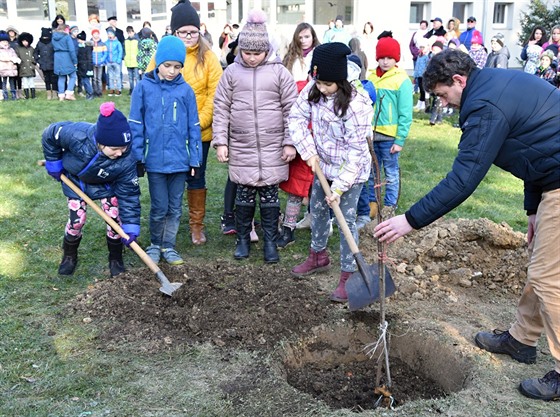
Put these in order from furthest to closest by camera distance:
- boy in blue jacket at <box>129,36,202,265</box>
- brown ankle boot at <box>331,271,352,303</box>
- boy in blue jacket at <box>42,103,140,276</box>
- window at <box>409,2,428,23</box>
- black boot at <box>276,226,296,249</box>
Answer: window at <box>409,2,428,23</box> < black boot at <box>276,226,296,249</box> < boy in blue jacket at <box>129,36,202,265</box> < brown ankle boot at <box>331,271,352,303</box> < boy in blue jacket at <box>42,103,140,276</box>

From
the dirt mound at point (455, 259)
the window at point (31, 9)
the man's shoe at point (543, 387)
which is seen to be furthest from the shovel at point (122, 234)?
the window at point (31, 9)

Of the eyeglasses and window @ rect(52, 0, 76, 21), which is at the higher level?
window @ rect(52, 0, 76, 21)

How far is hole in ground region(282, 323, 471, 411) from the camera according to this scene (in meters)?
4.02

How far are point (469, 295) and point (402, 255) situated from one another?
747 mm

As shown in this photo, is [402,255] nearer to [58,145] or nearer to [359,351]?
[359,351]

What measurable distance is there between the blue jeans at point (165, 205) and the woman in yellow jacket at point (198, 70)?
0.25 meters

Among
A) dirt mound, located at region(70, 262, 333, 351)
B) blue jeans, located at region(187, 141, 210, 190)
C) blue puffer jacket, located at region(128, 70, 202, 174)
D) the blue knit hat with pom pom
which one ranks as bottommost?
dirt mound, located at region(70, 262, 333, 351)

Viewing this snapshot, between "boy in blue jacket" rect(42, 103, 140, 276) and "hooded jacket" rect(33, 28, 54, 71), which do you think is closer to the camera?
"boy in blue jacket" rect(42, 103, 140, 276)

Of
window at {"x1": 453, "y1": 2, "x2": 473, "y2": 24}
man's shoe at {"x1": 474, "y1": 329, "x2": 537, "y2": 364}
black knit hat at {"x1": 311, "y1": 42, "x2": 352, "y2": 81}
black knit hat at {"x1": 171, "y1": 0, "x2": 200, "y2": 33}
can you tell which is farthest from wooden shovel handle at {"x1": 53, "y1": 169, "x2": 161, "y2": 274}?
window at {"x1": 453, "y1": 2, "x2": 473, "y2": 24}

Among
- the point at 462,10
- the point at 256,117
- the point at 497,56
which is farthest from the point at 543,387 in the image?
the point at 462,10

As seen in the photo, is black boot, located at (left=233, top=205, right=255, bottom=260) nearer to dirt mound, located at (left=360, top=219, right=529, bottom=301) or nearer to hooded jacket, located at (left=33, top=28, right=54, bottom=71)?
dirt mound, located at (left=360, top=219, right=529, bottom=301)

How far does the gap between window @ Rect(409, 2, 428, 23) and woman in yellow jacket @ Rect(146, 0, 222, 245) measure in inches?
942

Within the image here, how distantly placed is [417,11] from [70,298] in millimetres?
26556

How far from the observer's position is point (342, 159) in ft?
16.1
